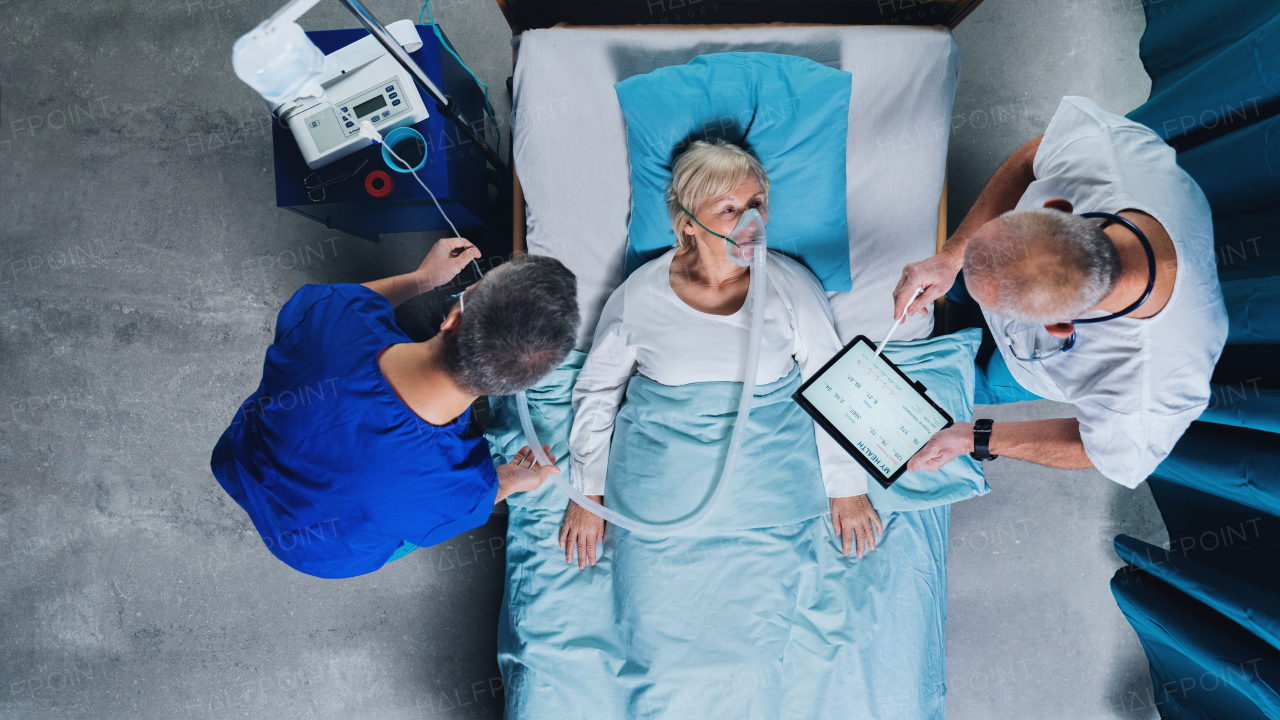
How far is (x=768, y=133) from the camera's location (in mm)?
1636

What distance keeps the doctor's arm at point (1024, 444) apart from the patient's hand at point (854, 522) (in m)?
0.28

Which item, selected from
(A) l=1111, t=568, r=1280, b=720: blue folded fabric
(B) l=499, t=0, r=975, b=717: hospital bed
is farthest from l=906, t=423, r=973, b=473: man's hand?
(A) l=1111, t=568, r=1280, b=720: blue folded fabric

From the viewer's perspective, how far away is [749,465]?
157cm

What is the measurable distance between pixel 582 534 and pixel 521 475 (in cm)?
26

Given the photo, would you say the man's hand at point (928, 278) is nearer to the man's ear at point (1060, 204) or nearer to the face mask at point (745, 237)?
the man's ear at point (1060, 204)

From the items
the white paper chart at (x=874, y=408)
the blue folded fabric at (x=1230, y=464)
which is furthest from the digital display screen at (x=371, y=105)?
the blue folded fabric at (x=1230, y=464)

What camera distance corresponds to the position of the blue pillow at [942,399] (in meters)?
1.68

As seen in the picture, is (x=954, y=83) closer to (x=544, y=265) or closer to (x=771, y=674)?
(x=544, y=265)

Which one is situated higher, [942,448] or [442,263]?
[442,263]

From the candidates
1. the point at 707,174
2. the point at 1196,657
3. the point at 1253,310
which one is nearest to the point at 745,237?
the point at 707,174

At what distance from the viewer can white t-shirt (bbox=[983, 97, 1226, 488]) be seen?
1089mm

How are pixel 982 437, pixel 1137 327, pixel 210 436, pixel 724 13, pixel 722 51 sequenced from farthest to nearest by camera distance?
pixel 210 436 → pixel 724 13 → pixel 722 51 → pixel 982 437 → pixel 1137 327

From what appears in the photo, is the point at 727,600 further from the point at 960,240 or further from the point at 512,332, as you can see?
the point at 960,240

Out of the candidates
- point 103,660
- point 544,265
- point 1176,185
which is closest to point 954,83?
point 1176,185
